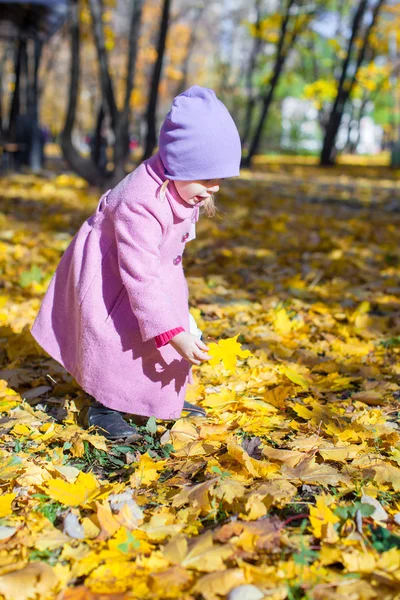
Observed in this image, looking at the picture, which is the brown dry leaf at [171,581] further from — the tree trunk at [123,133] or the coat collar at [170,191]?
the tree trunk at [123,133]

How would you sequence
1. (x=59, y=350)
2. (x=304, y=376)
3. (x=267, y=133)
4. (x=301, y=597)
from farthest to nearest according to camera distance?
(x=267, y=133) < (x=304, y=376) < (x=59, y=350) < (x=301, y=597)

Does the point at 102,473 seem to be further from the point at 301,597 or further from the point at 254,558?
the point at 301,597

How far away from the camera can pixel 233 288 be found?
446cm

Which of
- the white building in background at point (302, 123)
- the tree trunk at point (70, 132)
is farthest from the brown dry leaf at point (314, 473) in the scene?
the white building in background at point (302, 123)

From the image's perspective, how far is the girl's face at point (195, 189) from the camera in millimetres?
2059

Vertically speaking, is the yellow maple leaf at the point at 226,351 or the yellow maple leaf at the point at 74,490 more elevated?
the yellow maple leaf at the point at 226,351

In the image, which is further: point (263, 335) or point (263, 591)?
point (263, 335)

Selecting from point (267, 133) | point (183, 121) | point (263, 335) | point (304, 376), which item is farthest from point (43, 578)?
point (267, 133)

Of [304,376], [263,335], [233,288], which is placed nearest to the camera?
[304,376]

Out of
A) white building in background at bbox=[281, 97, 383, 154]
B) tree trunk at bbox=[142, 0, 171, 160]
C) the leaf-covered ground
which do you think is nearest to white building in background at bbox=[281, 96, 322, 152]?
white building in background at bbox=[281, 97, 383, 154]

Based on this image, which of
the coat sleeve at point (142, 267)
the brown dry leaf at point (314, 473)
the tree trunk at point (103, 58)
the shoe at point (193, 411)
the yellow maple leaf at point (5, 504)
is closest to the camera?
the yellow maple leaf at point (5, 504)

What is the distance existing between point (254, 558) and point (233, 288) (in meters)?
3.00

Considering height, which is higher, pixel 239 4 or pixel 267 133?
pixel 239 4

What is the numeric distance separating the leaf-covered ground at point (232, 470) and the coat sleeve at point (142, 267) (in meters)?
0.36
